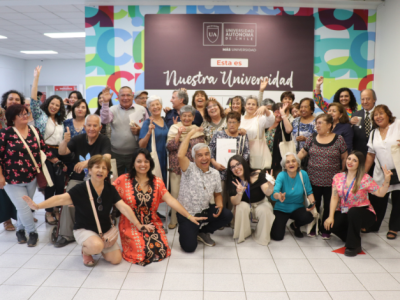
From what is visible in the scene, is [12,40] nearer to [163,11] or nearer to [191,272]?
[163,11]

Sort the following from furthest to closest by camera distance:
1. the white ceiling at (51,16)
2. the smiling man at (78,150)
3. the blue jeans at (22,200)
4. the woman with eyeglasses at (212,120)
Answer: the white ceiling at (51,16), the woman with eyeglasses at (212,120), the smiling man at (78,150), the blue jeans at (22,200)

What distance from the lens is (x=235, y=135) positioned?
4074 mm

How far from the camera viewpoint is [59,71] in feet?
50.0

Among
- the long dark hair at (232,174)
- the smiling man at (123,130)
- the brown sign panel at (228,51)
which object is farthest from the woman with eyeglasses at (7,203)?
the long dark hair at (232,174)

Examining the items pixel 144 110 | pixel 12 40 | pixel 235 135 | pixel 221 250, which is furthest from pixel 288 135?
pixel 12 40

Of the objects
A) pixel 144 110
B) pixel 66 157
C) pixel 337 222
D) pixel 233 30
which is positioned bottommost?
pixel 337 222

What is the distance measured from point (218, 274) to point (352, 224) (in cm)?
161

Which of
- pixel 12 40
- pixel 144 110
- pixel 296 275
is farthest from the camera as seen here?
pixel 12 40

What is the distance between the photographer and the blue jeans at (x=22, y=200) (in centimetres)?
361

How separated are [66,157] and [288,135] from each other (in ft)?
9.54

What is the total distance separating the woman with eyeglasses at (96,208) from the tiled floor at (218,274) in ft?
0.49

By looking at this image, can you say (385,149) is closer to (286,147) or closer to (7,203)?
(286,147)

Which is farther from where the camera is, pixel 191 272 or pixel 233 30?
pixel 233 30

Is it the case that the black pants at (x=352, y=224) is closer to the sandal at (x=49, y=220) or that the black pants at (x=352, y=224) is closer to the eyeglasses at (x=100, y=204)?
the eyeglasses at (x=100, y=204)
